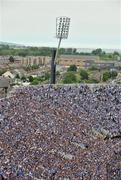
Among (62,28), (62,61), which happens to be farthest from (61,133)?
(62,61)

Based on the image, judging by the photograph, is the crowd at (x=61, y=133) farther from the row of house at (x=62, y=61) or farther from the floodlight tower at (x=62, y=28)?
the row of house at (x=62, y=61)

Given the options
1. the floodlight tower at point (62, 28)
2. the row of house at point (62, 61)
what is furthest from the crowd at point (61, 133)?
the row of house at point (62, 61)

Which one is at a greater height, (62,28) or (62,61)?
(62,28)

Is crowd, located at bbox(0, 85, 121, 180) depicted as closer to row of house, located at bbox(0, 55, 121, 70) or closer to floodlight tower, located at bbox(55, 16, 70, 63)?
floodlight tower, located at bbox(55, 16, 70, 63)

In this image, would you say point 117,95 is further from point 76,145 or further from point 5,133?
point 5,133

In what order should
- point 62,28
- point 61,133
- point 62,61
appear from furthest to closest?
point 62,61 < point 62,28 < point 61,133

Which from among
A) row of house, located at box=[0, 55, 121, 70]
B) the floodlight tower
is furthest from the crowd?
row of house, located at box=[0, 55, 121, 70]

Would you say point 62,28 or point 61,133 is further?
point 62,28

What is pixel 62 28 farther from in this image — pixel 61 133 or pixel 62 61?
pixel 62 61

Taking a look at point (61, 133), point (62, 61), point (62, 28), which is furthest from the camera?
point (62, 61)
